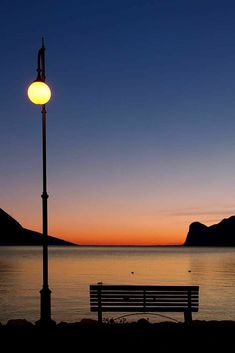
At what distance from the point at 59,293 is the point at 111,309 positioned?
3659 centimetres

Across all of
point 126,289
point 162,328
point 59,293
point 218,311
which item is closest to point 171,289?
point 126,289

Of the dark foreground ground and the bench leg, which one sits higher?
the dark foreground ground

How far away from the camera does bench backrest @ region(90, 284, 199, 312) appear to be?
17.0 meters

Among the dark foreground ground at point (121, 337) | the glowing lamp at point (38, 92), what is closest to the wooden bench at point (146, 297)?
the dark foreground ground at point (121, 337)

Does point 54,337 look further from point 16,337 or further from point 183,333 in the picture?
point 183,333

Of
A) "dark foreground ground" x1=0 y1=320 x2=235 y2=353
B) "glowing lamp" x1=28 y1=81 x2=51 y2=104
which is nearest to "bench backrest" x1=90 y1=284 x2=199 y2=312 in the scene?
"dark foreground ground" x1=0 y1=320 x2=235 y2=353

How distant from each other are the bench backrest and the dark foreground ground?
2.29 meters

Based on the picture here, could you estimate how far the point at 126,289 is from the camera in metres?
17.1

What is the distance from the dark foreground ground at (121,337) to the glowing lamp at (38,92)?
5664mm

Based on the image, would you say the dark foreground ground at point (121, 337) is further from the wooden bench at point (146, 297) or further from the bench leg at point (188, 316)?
the wooden bench at point (146, 297)

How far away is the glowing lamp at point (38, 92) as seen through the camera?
12328 millimetres

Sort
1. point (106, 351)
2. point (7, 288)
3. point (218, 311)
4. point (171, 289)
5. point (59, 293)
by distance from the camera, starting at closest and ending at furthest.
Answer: point (106, 351), point (171, 289), point (218, 311), point (59, 293), point (7, 288)

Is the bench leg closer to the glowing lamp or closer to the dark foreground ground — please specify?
the dark foreground ground

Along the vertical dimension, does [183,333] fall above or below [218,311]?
above
